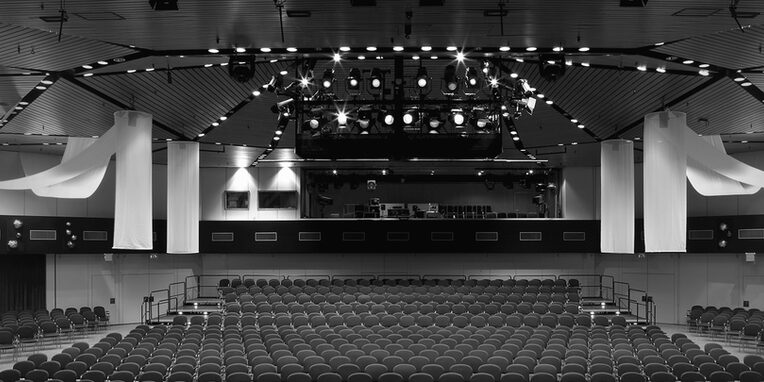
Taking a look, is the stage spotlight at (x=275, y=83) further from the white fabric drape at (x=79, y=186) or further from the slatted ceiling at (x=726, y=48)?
the slatted ceiling at (x=726, y=48)

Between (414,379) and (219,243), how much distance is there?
63.6 ft

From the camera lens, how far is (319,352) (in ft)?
52.0

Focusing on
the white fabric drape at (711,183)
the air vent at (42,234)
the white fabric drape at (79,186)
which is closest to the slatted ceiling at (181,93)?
the white fabric drape at (79,186)

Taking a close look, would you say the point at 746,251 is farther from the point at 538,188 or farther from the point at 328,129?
the point at 328,129

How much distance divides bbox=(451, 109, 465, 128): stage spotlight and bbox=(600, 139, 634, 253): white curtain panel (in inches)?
263

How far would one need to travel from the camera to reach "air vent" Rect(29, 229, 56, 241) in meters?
24.9

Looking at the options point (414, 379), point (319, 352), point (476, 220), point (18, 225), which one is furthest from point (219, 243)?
point (414, 379)

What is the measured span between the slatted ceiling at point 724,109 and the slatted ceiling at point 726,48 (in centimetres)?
183

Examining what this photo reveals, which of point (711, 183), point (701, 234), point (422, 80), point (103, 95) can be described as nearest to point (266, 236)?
point (103, 95)

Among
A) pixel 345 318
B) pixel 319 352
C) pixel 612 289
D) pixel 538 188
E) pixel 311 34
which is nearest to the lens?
pixel 311 34

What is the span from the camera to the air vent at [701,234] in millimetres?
27031

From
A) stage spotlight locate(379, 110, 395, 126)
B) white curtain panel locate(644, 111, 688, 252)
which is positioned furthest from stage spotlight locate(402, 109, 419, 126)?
white curtain panel locate(644, 111, 688, 252)

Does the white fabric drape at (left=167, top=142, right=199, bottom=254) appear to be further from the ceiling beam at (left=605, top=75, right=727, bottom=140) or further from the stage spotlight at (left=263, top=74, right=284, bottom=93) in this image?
the ceiling beam at (left=605, top=75, right=727, bottom=140)

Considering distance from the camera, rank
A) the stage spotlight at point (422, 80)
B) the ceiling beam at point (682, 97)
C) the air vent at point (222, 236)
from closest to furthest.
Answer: the stage spotlight at point (422, 80), the ceiling beam at point (682, 97), the air vent at point (222, 236)
